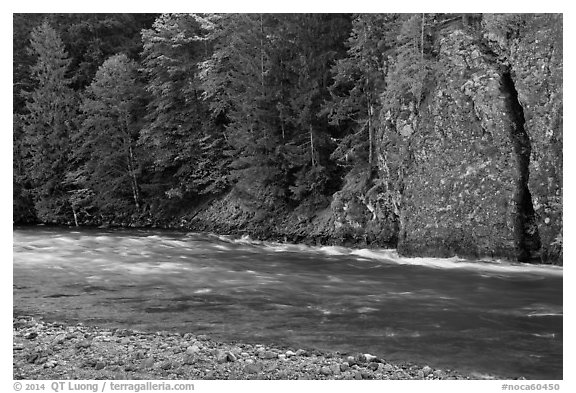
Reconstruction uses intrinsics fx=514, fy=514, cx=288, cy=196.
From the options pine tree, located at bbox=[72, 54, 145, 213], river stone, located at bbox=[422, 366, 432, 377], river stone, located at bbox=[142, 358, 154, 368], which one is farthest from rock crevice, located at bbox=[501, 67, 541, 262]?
pine tree, located at bbox=[72, 54, 145, 213]

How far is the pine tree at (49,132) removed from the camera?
26.1 meters

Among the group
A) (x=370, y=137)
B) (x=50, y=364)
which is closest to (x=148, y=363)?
(x=50, y=364)

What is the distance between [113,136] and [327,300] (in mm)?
18163

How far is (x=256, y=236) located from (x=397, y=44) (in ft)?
28.4

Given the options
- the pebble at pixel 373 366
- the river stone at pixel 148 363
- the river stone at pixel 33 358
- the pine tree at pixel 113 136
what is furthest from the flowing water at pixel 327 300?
the pine tree at pixel 113 136

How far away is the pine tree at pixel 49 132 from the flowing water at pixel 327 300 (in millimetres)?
10858

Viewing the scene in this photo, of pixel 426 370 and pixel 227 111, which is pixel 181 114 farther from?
pixel 426 370

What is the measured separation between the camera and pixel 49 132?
26.2m

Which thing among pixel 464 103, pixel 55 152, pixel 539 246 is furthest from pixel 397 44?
pixel 55 152

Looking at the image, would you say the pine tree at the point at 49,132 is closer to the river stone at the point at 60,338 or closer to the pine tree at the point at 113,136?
→ the pine tree at the point at 113,136

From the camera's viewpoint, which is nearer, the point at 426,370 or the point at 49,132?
the point at 426,370

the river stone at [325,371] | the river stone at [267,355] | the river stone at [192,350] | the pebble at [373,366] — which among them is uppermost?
the river stone at [192,350]

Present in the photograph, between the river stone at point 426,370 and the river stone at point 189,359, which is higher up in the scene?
the river stone at point 189,359

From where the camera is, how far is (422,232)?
14.6m
